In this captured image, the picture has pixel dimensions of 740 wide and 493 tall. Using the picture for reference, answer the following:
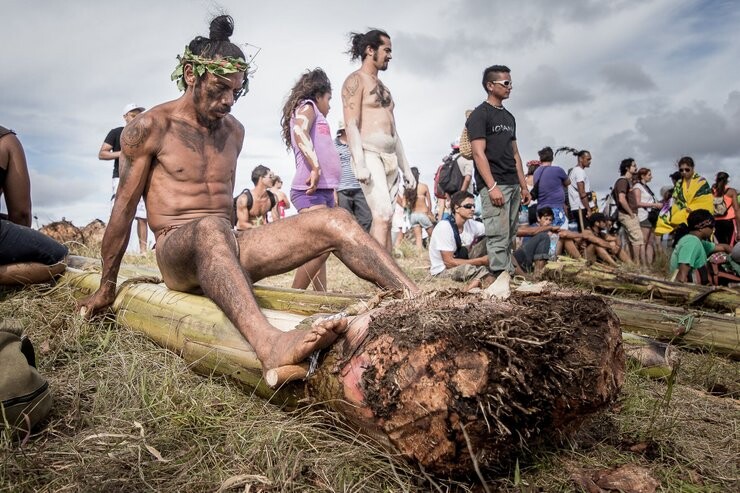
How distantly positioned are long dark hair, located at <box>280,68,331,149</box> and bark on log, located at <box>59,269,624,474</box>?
4.01m

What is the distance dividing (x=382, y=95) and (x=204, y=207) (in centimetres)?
273

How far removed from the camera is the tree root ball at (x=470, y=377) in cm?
163

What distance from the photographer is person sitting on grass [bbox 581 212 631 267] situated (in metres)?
9.18

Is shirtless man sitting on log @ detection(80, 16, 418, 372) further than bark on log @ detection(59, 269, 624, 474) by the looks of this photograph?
Yes

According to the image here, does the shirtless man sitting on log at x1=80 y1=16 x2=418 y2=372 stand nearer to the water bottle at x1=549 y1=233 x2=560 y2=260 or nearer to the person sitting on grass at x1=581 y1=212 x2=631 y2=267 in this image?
the water bottle at x1=549 y1=233 x2=560 y2=260

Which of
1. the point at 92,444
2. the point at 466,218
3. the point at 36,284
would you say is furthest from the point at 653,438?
the point at 466,218

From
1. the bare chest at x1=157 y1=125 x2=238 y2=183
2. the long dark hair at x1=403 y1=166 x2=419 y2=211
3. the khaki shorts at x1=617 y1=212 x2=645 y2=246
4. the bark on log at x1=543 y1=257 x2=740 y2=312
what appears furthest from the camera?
the long dark hair at x1=403 y1=166 x2=419 y2=211

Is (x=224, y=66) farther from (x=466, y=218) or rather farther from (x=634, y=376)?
(x=466, y=218)

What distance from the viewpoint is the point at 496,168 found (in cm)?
547

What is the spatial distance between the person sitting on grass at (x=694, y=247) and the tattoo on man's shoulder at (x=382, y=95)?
164 inches

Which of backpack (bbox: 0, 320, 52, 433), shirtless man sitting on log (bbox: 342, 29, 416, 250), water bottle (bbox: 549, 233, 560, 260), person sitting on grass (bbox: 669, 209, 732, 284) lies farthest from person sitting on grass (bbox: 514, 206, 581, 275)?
backpack (bbox: 0, 320, 52, 433)

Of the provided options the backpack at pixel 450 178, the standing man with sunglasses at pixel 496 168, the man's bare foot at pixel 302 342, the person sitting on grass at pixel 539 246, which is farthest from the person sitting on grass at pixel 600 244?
the man's bare foot at pixel 302 342

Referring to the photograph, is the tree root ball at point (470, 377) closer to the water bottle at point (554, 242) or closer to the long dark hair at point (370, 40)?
the long dark hair at point (370, 40)

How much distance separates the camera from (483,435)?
1.66 metres
